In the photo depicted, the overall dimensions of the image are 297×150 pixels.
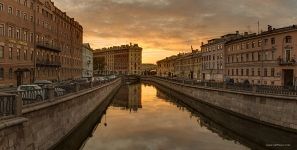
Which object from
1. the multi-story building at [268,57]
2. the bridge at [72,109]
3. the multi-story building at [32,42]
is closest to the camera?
the bridge at [72,109]

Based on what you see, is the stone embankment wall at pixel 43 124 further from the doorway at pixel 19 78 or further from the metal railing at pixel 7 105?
the doorway at pixel 19 78

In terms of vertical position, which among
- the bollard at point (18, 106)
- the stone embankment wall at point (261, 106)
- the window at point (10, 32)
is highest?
the window at point (10, 32)

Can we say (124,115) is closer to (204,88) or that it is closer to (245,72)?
(204,88)

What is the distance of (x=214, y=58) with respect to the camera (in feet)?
304

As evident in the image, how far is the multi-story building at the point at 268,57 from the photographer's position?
2118 inches

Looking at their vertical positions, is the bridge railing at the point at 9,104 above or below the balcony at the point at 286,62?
below

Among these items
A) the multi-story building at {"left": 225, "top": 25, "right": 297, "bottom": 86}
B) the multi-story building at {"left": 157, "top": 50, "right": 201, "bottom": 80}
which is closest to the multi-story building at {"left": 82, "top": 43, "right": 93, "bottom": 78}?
the multi-story building at {"left": 157, "top": 50, "right": 201, "bottom": 80}

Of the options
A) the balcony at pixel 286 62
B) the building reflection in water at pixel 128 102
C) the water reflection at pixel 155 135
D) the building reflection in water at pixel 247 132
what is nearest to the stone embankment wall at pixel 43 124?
the water reflection at pixel 155 135

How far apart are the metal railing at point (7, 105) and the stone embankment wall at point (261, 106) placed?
2346 cm

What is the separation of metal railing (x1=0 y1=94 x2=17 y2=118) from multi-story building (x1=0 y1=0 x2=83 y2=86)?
102ft

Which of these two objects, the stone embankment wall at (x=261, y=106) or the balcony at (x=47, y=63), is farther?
the balcony at (x=47, y=63)

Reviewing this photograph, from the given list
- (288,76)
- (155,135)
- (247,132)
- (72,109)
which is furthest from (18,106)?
(288,76)

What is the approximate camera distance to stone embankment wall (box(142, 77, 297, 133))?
3026 cm

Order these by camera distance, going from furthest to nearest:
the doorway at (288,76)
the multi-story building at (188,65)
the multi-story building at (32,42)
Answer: the multi-story building at (188,65) < the doorway at (288,76) < the multi-story building at (32,42)
